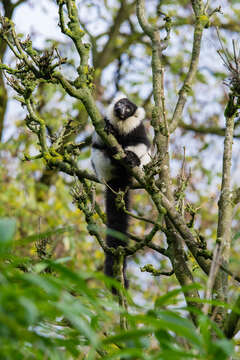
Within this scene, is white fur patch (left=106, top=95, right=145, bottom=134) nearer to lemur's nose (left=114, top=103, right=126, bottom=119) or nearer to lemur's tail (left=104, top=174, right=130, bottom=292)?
lemur's nose (left=114, top=103, right=126, bottom=119)

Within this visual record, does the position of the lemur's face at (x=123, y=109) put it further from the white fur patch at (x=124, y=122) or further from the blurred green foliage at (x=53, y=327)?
the blurred green foliage at (x=53, y=327)

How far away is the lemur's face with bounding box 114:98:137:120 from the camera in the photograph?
6996 mm

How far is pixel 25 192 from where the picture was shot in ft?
34.4

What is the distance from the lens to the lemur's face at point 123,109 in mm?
6996

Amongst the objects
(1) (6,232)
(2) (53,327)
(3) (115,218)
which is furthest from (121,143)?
(1) (6,232)

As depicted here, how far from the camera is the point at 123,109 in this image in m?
7.04

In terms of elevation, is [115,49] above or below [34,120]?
above

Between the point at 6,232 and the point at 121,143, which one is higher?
the point at 121,143

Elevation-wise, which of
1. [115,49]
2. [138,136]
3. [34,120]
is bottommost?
[34,120]

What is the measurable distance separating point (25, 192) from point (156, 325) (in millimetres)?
8729

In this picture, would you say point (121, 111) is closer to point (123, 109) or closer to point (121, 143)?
point (123, 109)

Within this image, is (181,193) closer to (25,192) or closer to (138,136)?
(138,136)

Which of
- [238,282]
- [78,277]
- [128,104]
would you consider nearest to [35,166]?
[128,104]

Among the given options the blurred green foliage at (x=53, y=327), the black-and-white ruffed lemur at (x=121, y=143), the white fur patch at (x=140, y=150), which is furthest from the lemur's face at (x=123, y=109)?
the blurred green foliage at (x=53, y=327)
